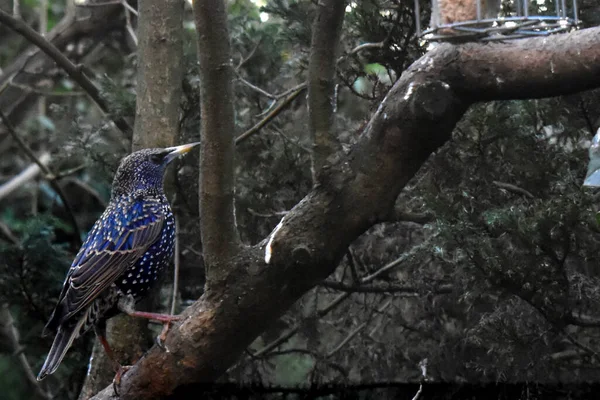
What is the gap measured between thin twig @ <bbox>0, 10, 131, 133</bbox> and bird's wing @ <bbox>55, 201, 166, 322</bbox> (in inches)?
29.8

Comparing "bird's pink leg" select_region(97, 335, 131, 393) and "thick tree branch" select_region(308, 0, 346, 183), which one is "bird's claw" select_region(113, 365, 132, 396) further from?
"thick tree branch" select_region(308, 0, 346, 183)

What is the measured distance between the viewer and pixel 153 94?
3.48m

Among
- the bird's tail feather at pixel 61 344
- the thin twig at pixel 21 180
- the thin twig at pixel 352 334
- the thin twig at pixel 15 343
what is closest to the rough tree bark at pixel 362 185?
the bird's tail feather at pixel 61 344

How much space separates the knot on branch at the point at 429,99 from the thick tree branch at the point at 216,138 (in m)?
0.51

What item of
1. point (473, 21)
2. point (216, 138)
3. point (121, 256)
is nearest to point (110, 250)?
point (121, 256)

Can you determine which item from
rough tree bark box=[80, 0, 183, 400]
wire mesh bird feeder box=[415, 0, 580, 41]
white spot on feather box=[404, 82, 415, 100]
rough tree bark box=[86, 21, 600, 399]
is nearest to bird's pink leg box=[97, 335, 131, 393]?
rough tree bark box=[80, 0, 183, 400]

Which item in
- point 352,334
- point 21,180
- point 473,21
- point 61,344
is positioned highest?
point 473,21

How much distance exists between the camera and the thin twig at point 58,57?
12.6 ft

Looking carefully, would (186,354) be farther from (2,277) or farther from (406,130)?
(2,277)

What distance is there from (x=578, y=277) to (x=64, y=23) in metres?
3.46

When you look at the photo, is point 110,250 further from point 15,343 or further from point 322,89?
point 15,343

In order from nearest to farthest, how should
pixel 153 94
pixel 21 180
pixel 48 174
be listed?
pixel 153 94 → pixel 48 174 → pixel 21 180

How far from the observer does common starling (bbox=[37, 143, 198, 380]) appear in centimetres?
306

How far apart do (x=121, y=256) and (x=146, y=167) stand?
1.28 feet
